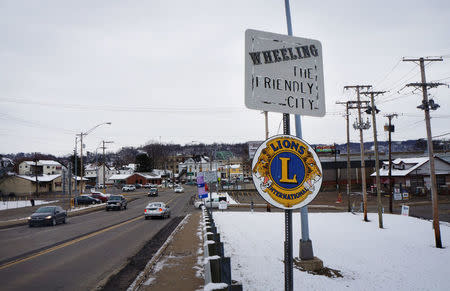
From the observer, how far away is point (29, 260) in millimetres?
10672

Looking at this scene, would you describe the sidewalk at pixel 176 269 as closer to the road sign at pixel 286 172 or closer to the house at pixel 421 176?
the road sign at pixel 286 172

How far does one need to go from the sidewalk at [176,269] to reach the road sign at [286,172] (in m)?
5.54

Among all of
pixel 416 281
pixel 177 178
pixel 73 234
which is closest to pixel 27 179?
pixel 73 234

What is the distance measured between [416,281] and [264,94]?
893 centimetres

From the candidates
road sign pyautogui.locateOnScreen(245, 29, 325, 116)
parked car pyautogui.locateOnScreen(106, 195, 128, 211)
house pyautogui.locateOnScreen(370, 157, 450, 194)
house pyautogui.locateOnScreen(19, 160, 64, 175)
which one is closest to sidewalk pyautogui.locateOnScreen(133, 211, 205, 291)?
road sign pyautogui.locateOnScreen(245, 29, 325, 116)

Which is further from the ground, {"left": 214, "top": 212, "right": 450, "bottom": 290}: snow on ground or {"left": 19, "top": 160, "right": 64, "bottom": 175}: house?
{"left": 19, "top": 160, "right": 64, "bottom": 175}: house

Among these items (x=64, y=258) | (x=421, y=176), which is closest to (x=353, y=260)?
(x=64, y=258)

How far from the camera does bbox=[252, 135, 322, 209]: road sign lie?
110 inches

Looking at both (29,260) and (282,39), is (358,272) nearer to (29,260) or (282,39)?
(282,39)

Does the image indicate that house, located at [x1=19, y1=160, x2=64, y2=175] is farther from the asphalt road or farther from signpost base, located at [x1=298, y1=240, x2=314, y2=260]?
signpost base, located at [x1=298, y1=240, x2=314, y2=260]

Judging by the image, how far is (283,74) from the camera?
3172mm

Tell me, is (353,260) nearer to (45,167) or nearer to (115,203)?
(115,203)

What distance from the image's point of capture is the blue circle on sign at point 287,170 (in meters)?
2.83

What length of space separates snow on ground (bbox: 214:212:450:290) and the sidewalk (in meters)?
1.14
